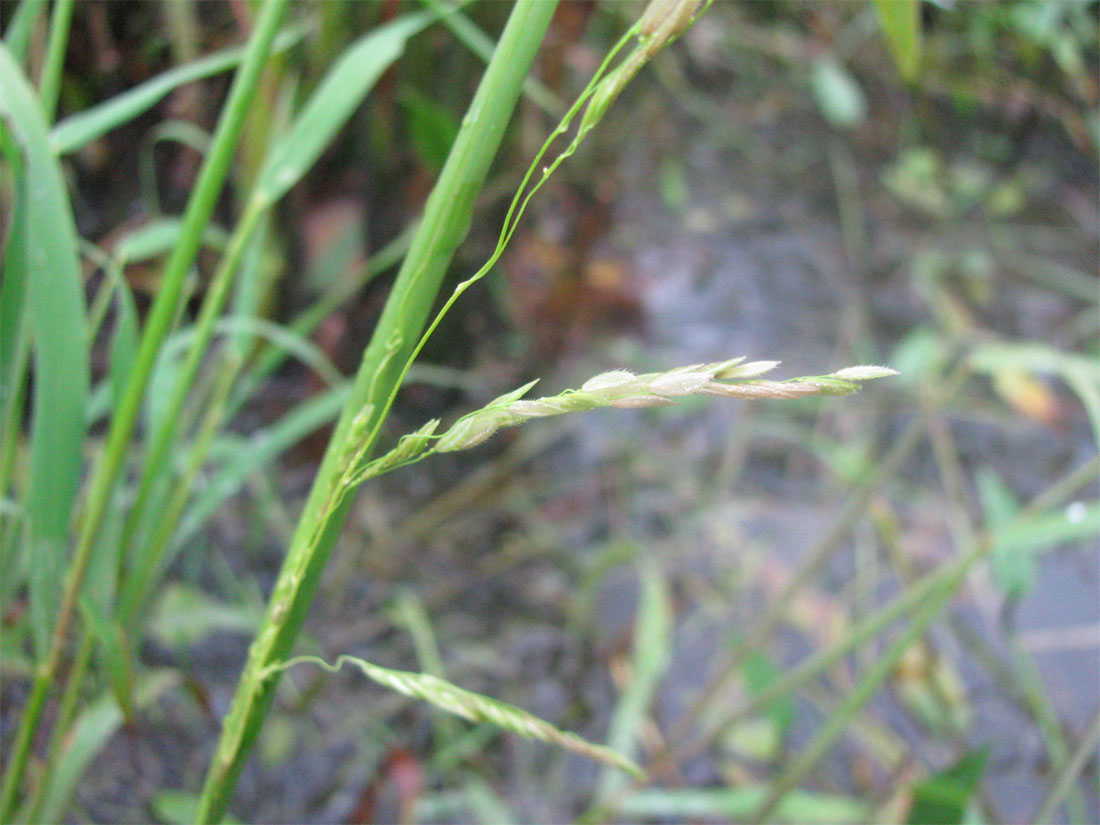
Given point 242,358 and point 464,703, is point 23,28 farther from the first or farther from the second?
point 464,703

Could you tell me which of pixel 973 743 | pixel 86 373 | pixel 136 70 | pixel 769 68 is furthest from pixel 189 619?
pixel 769 68

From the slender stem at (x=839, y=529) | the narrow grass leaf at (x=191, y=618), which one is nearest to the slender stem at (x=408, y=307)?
→ the narrow grass leaf at (x=191, y=618)

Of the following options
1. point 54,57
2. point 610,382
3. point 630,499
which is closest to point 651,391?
point 610,382

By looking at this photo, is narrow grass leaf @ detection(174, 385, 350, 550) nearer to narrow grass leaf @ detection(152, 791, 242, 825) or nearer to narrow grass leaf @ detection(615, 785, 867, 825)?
narrow grass leaf @ detection(152, 791, 242, 825)

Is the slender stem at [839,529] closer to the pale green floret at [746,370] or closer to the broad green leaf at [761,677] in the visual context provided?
the broad green leaf at [761,677]

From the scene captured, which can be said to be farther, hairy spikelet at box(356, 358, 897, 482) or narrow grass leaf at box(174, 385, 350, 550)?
narrow grass leaf at box(174, 385, 350, 550)

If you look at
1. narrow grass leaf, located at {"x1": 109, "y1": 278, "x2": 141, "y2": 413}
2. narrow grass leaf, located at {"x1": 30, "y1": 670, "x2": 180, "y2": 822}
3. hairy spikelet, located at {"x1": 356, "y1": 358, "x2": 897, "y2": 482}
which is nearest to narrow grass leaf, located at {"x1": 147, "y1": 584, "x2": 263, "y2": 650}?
narrow grass leaf, located at {"x1": 30, "y1": 670, "x2": 180, "y2": 822}

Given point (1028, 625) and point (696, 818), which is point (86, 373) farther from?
point (1028, 625)
